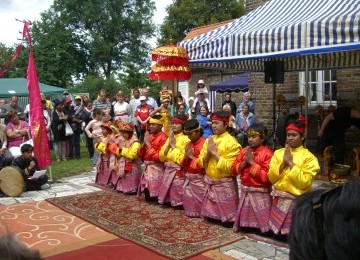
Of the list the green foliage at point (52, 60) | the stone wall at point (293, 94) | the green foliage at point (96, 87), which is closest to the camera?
the stone wall at point (293, 94)

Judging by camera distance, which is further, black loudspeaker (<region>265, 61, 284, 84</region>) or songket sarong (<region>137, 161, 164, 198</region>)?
black loudspeaker (<region>265, 61, 284, 84</region>)

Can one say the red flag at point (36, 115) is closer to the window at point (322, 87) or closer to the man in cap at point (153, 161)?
the man in cap at point (153, 161)

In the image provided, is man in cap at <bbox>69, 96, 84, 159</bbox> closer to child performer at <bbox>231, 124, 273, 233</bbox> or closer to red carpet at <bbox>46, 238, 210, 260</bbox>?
red carpet at <bbox>46, 238, 210, 260</bbox>

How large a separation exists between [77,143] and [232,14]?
75.8 feet

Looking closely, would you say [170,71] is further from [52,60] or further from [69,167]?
[52,60]

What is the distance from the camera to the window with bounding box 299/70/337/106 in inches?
356

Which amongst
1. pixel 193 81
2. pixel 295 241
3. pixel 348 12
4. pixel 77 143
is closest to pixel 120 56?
pixel 193 81

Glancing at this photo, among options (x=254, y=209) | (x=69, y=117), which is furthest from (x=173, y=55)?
(x=69, y=117)

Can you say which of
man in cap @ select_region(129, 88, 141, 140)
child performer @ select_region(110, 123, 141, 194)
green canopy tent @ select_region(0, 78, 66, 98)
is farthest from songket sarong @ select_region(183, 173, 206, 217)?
green canopy tent @ select_region(0, 78, 66, 98)

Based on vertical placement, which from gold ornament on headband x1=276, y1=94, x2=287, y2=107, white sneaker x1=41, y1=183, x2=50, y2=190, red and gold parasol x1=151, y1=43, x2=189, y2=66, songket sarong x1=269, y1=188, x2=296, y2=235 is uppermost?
red and gold parasol x1=151, y1=43, x2=189, y2=66

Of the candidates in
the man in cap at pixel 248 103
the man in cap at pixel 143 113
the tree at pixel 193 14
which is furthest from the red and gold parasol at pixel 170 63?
the tree at pixel 193 14

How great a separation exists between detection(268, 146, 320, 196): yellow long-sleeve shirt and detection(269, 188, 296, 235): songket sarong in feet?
0.23

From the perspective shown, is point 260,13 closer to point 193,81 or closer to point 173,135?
point 173,135

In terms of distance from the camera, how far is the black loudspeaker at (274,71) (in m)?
7.68
